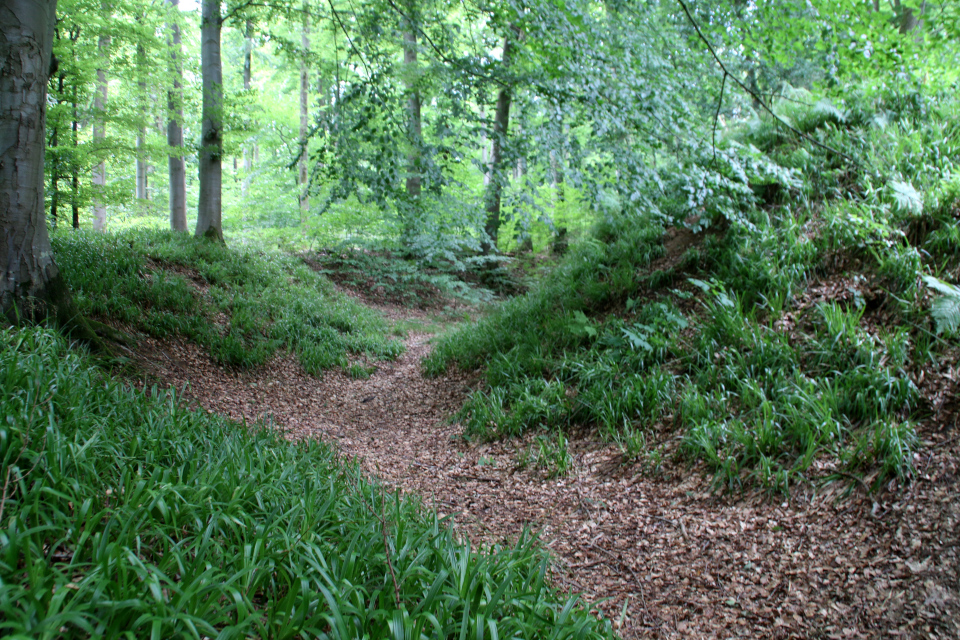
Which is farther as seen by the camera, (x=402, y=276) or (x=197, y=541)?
(x=402, y=276)

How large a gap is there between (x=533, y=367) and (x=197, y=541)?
15.4 ft

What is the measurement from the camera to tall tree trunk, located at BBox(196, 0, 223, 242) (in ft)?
29.0

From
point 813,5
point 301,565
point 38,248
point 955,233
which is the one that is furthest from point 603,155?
point 38,248

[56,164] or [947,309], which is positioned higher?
[56,164]

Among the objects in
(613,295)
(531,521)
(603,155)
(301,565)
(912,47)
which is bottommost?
(531,521)

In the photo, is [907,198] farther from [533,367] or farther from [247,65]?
[247,65]

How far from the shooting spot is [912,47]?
4727 mm

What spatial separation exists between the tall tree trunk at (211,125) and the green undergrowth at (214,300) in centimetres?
61

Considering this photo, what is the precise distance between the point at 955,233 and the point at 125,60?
12.1 meters

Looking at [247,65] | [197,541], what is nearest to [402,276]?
[247,65]

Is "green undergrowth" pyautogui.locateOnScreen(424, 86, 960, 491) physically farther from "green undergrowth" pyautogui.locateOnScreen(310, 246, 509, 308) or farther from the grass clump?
"green undergrowth" pyautogui.locateOnScreen(310, 246, 509, 308)

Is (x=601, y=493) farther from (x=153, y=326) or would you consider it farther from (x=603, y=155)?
(x=153, y=326)

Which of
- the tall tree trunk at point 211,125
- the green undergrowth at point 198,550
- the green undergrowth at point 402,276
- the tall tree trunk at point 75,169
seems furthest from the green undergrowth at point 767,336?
the tall tree trunk at point 75,169

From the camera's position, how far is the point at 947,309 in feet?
13.7
